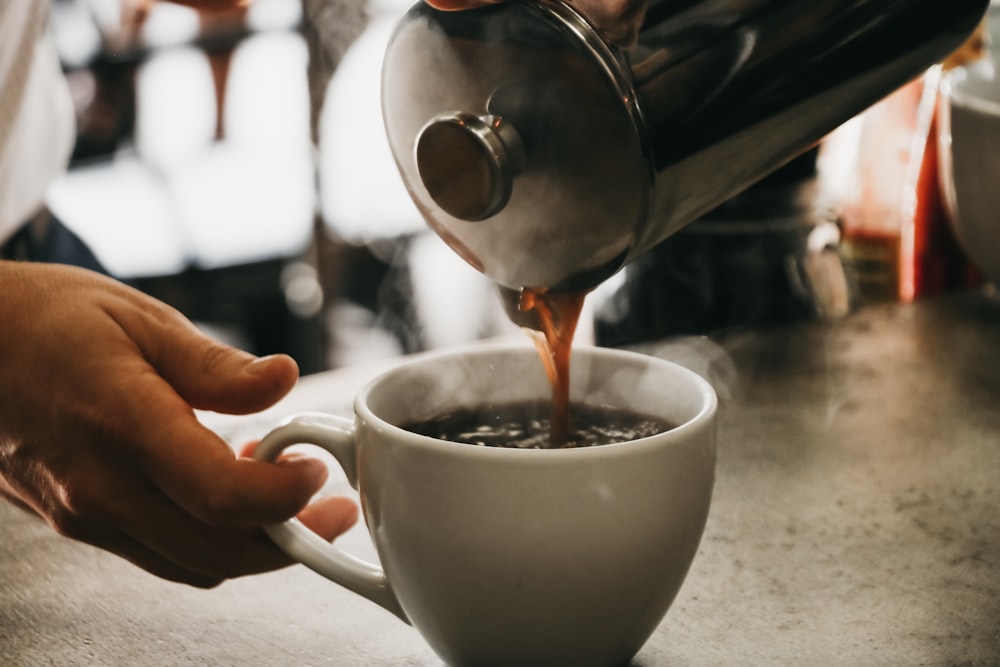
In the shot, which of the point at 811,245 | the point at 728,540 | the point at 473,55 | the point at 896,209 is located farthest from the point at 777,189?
the point at 473,55

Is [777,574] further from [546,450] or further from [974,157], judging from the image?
[974,157]

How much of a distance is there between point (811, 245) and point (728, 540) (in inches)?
16.6

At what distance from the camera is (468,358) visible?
24.8 inches

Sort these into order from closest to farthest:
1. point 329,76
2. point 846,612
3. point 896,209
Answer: point 846,612 < point 896,209 < point 329,76

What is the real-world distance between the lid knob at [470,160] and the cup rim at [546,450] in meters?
0.10

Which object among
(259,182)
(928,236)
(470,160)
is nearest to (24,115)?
(470,160)

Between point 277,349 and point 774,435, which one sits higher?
point 774,435

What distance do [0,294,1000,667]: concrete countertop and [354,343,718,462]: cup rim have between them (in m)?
0.11

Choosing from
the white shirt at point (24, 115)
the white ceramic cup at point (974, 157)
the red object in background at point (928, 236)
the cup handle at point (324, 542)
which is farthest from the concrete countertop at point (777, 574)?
the white shirt at point (24, 115)

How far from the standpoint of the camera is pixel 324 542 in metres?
0.57

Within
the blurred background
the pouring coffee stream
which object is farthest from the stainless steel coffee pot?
the blurred background

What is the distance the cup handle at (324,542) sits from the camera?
0.56 m

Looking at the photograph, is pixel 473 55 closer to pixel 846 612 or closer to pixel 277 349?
pixel 846 612

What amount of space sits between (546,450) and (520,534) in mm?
39
